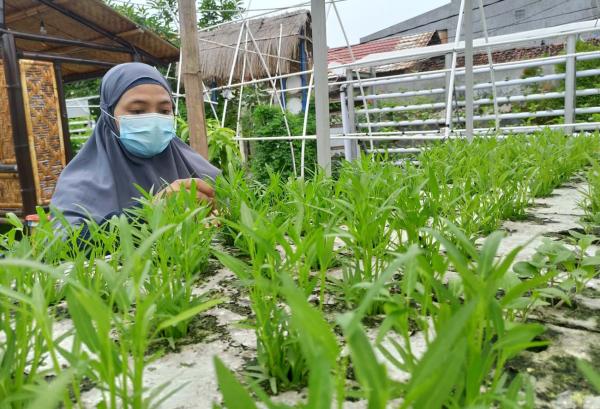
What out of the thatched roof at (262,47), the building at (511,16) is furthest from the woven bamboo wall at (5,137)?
the building at (511,16)

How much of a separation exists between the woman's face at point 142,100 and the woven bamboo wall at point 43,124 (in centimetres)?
242

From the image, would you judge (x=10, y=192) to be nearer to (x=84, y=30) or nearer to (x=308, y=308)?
(x=84, y=30)

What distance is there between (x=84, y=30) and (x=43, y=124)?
112 cm

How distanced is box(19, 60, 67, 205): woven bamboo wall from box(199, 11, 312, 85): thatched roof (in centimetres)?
588

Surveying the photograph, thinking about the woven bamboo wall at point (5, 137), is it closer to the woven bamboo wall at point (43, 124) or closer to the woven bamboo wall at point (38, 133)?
the woven bamboo wall at point (38, 133)

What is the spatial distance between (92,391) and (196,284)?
14.8 inches

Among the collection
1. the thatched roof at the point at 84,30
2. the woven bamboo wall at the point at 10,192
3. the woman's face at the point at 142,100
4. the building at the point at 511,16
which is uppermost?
the building at the point at 511,16

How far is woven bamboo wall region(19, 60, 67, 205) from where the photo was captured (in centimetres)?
407

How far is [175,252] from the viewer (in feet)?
2.64

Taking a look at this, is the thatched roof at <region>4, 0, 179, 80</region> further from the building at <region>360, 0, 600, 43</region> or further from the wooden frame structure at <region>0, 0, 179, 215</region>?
the building at <region>360, 0, 600, 43</region>

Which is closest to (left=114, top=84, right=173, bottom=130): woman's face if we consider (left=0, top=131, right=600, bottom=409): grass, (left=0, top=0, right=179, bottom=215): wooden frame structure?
(left=0, top=131, right=600, bottom=409): grass

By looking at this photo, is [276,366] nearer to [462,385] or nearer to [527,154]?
[462,385]

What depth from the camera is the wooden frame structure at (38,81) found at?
3943 millimetres

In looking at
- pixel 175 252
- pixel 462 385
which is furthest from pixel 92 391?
pixel 462 385
